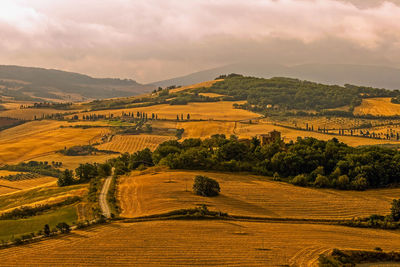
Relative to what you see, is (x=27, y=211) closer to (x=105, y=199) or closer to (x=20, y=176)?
(x=105, y=199)

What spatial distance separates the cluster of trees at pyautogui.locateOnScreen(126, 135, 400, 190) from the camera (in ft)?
364

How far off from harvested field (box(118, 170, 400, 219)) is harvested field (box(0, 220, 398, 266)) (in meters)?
7.36

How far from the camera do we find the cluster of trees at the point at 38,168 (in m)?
170

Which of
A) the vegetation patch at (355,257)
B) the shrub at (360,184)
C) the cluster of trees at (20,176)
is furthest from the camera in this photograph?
the cluster of trees at (20,176)

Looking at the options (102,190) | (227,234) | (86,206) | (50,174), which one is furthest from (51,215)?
(50,174)

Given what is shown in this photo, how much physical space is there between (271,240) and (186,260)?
16.0 m

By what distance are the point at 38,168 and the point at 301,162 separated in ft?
349

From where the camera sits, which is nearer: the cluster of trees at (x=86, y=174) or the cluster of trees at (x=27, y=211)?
the cluster of trees at (x=27, y=211)

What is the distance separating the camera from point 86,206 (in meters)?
91.9

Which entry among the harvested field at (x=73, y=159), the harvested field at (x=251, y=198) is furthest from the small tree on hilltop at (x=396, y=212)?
the harvested field at (x=73, y=159)

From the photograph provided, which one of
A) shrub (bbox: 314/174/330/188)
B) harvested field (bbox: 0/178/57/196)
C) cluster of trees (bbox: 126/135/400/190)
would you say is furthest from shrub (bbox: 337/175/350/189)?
harvested field (bbox: 0/178/57/196)

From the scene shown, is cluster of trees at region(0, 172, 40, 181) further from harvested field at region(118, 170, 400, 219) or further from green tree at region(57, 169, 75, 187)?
harvested field at region(118, 170, 400, 219)

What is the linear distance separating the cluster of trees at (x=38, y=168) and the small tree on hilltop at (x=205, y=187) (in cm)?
8536

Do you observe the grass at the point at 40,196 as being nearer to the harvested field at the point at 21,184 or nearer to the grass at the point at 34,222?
the grass at the point at 34,222
